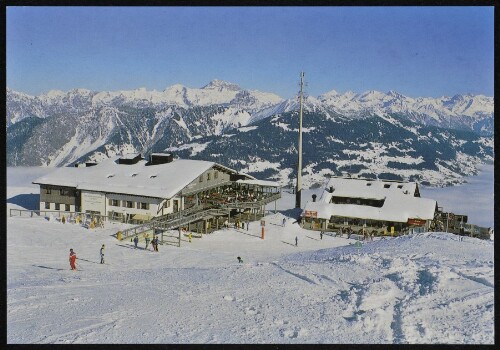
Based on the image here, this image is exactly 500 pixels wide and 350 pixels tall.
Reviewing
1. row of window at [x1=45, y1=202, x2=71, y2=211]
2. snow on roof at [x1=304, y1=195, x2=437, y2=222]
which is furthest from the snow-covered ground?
snow on roof at [x1=304, y1=195, x2=437, y2=222]

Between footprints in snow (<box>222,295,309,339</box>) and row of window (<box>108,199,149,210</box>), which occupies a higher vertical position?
row of window (<box>108,199,149,210</box>)

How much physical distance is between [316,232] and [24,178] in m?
50.2

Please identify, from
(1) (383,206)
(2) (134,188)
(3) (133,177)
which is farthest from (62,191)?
(1) (383,206)

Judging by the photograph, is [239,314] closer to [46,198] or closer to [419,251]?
[419,251]

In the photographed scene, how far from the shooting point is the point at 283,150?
648 feet

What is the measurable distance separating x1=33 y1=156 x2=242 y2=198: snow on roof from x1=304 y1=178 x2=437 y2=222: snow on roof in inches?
512

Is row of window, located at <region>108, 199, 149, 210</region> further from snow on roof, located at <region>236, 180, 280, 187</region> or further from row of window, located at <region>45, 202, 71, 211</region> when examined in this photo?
snow on roof, located at <region>236, 180, 280, 187</region>

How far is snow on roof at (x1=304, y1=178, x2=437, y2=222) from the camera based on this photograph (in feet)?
156

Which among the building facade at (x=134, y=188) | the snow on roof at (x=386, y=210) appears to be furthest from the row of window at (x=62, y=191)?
the snow on roof at (x=386, y=210)

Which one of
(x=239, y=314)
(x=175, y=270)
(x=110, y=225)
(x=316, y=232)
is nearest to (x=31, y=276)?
(x=175, y=270)

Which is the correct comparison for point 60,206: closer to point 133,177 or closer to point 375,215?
point 133,177

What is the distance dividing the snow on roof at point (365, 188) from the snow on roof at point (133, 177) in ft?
48.8

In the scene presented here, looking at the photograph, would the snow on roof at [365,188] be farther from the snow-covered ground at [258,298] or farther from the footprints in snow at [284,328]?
the footprints in snow at [284,328]

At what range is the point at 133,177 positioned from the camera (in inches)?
1791
